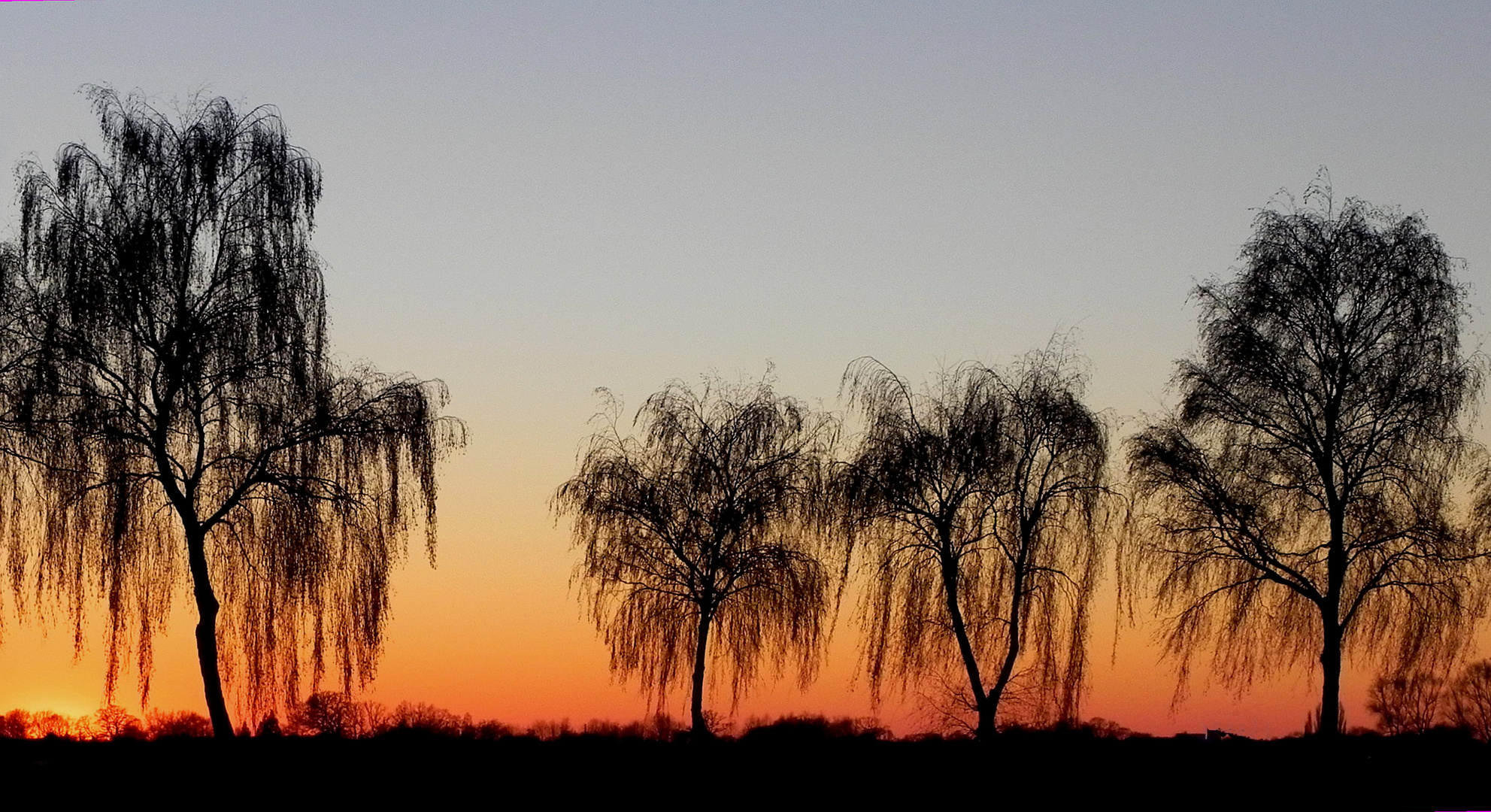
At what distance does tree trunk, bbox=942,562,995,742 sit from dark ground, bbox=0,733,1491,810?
317 cm

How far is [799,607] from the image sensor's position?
34.9 m

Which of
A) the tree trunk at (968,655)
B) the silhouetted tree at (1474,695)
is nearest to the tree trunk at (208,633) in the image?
the tree trunk at (968,655)

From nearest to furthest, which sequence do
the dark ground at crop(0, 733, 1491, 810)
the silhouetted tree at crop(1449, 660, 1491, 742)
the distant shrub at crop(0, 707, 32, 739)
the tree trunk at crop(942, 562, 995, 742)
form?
1. the dark ground at crop(0, 733, 1491, 810)
2. the distant shrub at crop(0, 707, 32, 739)
3. the tree trunk at crop(942, 562, 995, 742)
4. the silhouetted tree at crop(1449, 660, 1491, 742)

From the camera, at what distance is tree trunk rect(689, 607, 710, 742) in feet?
112

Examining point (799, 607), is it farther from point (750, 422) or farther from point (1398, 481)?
point (1398, 481)

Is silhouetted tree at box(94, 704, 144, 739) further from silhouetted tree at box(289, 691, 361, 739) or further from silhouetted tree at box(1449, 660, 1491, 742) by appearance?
silhouetted tree at box(1449, 660, 1491, 742)

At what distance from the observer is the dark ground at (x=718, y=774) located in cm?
2591

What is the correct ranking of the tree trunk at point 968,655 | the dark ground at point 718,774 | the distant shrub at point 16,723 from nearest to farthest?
the dark ground at point 718,774 < the distant shrub at point 16,723 < the tree trunk at point 968,655

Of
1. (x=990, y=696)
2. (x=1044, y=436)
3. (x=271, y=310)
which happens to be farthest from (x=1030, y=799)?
(x=271, y=310)

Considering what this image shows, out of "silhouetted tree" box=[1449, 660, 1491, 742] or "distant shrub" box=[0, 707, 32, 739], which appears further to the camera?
"silhouetted tree" box=[1449, 660, 1491, 742]

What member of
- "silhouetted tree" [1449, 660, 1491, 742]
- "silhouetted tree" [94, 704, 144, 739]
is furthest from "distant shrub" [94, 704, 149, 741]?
"silhouetted tree" [1449, 660, 1491, 742]

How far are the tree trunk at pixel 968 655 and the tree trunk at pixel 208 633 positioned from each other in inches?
551

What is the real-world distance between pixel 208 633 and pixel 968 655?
14667mm

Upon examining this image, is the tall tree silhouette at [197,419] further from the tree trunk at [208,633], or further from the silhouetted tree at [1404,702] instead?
the silhouetted tree at [1404,702]
